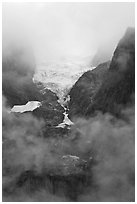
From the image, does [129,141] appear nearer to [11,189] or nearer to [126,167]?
[126,167]

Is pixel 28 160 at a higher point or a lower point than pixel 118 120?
lower

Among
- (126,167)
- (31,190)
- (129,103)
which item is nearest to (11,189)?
(31,190)

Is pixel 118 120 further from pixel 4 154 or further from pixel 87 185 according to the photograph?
pixel 4 154

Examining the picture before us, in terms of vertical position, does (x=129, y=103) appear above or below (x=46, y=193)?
above

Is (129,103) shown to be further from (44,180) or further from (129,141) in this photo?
(44,180)

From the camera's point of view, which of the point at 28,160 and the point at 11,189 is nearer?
the point at 11,189

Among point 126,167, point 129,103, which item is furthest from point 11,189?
point 129,103

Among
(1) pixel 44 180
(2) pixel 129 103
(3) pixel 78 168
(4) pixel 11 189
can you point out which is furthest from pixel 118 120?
(4) pixel 11 189

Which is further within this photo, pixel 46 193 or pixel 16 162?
pixel 16 162

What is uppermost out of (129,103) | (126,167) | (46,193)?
(129,103)
